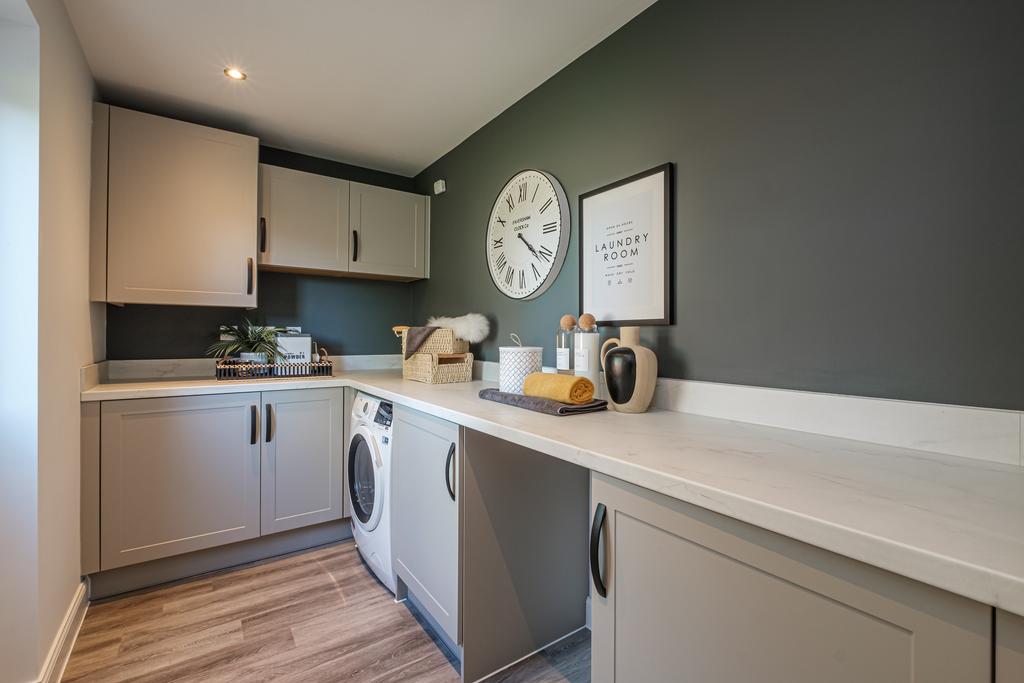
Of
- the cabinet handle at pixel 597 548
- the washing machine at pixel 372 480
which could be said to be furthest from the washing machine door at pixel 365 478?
the cabinet handle at pixel 597 548

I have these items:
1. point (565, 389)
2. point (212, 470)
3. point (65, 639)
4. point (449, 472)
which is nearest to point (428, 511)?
point (449, 472)

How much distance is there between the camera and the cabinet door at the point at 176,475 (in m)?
1.97

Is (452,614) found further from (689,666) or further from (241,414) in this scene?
(241,414)

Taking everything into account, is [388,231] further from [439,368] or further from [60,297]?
[60,297]

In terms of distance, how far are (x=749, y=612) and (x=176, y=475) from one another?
2417 millimetres

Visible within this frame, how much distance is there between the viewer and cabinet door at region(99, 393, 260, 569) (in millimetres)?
1968

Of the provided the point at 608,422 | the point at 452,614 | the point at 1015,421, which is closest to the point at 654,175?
the point at 608,422

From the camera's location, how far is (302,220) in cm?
274

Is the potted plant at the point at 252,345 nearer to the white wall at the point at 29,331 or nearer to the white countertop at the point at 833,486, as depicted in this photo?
the white wall at the point at 29,331

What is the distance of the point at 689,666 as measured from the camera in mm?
812

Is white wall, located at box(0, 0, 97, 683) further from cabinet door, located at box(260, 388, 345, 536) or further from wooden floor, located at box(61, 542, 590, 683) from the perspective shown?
cabinet door, located at box(260, 388, 345, 536)

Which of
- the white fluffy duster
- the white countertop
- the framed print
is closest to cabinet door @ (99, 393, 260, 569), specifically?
the white fluffy duster

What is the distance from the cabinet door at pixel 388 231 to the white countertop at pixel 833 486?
78.1 inches

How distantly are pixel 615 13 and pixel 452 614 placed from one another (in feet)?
7.32
